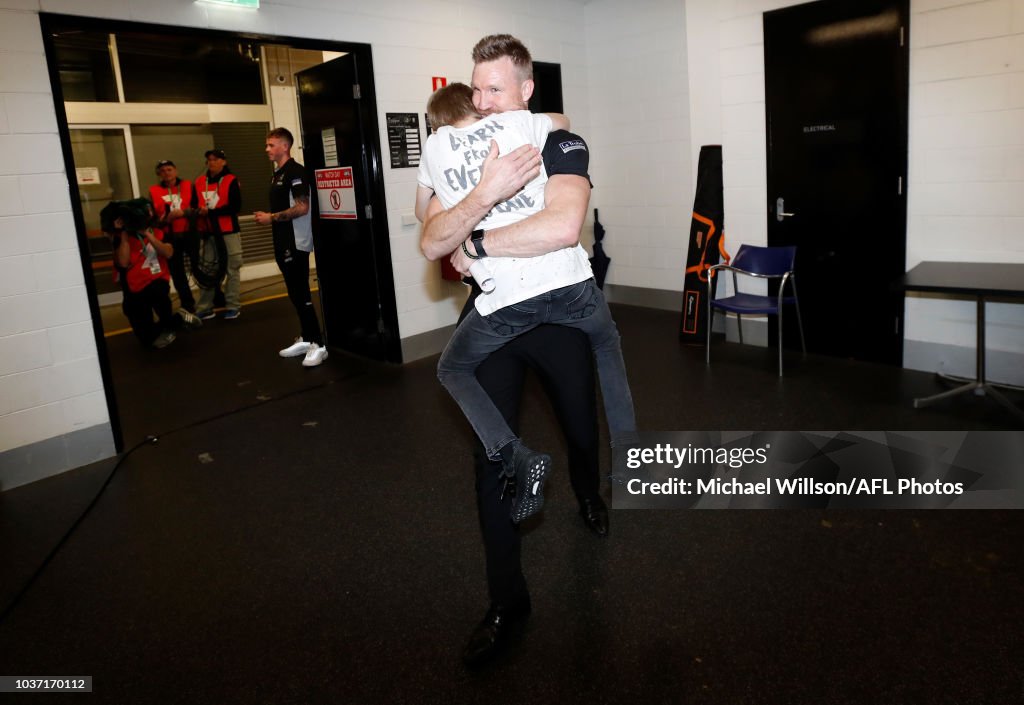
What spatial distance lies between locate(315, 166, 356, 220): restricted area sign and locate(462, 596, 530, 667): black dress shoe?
149 inches

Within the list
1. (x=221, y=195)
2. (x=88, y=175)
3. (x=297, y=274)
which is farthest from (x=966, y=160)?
(x=88, y=175)

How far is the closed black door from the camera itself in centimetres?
448

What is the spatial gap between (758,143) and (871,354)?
1.64 metres

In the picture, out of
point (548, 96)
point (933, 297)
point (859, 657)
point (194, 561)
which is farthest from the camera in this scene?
point (548, 96)

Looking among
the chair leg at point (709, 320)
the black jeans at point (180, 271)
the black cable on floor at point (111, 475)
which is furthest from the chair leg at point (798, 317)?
the black jeans at point (180, 271)

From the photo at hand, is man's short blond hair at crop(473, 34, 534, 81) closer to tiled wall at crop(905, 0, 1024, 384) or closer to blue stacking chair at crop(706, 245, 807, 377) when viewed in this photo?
blue stacking chair at crop(706, 245, 807, 377)

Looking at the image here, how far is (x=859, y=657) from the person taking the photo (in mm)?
2111

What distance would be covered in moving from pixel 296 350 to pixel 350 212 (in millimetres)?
1263

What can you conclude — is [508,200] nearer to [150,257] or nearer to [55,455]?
[55,455]

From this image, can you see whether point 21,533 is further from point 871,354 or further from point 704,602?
point 871,354

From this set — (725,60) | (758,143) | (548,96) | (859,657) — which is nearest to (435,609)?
(859,657)

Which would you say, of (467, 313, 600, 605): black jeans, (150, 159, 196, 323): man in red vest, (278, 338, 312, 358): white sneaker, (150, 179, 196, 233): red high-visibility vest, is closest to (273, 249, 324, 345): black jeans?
(278, 338, 312, 358): white sneaker

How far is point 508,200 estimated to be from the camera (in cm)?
197

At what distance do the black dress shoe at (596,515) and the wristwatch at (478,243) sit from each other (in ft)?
4.29
